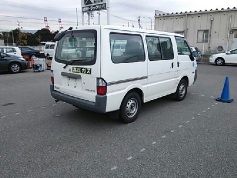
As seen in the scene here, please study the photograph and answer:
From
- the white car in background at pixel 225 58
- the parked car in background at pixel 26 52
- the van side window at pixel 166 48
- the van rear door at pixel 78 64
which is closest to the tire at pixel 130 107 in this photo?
the van rear door at pixel 78 64

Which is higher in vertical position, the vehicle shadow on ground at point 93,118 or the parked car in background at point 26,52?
the parked car in background at point 26,52

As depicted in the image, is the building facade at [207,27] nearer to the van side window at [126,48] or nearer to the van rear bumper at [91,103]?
the van side window at [126,48]

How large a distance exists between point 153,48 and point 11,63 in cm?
994

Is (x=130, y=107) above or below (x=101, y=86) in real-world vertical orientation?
below

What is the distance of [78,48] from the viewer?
399 cm

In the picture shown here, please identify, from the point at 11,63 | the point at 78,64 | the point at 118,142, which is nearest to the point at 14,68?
the point at 11,63

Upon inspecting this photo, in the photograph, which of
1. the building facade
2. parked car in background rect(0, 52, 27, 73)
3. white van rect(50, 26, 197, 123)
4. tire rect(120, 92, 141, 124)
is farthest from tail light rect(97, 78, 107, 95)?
the building facade

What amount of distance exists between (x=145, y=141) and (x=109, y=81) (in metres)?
1.24

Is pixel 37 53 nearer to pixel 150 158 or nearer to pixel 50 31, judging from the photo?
pixel 150 158

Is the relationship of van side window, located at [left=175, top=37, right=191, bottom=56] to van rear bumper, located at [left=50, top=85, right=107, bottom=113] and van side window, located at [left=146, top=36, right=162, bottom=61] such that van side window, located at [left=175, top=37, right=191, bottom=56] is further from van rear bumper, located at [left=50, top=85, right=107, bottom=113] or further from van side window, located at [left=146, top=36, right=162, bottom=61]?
van rear bumper, located at [left=50, top=85, right=107, bottom=113]

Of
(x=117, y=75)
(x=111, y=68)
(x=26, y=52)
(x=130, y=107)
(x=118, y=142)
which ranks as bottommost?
(x=118, y=142)

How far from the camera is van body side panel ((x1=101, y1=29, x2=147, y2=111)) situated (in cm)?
361

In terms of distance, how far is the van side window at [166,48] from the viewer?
195 inches

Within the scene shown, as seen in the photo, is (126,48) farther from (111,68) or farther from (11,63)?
(11,63)
